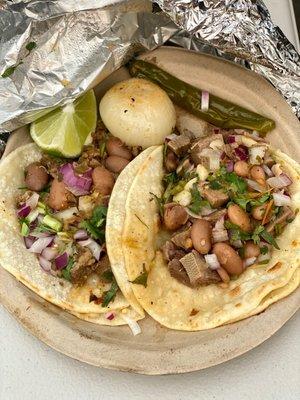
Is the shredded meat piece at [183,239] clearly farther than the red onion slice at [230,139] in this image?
No

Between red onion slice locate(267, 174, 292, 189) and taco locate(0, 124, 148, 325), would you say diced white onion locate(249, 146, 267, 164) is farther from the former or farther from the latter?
taco locate(0, 124, 148, 325)

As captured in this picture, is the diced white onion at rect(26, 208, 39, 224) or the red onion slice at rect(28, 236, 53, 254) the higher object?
the diced white onion at rect(26, 208, 39, 224)

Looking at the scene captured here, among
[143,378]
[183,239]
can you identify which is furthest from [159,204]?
[143,378]

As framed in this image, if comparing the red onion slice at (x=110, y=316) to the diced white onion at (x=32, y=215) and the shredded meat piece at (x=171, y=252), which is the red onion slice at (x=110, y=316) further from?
the diced white onion at (x=32, y=215)

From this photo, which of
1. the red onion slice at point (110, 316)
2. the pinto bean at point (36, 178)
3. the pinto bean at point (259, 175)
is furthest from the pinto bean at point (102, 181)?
the pinto bean at point (259, 175)

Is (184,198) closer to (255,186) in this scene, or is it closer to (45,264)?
(255,186)

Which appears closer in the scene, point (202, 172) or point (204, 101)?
point (202, 172)

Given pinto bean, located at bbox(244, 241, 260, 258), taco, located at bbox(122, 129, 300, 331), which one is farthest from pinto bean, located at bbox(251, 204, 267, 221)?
pinto bean, located at bbox(244, 241, 260, 258)
